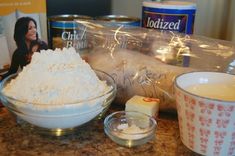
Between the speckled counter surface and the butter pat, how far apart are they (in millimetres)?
31

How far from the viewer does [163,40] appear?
637 millimetres

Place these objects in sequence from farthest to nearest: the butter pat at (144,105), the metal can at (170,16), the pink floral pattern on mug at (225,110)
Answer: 1. the metal can at (170,16)
2. the butter pat at (144,105)
3. the pink floral pattern on mug at (225,110)

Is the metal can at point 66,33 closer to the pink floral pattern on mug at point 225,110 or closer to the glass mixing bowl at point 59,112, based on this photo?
the glass mixing bowl at point 59,112

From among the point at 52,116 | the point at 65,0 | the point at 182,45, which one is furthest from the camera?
the point at 65,0

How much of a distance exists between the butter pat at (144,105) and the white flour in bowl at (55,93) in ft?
0.19

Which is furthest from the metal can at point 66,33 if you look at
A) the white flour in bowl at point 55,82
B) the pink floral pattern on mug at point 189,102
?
the pink floral pattern on mug at point 189,102

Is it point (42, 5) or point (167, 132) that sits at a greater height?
point (42, 5)

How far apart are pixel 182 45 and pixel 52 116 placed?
0.90 ft

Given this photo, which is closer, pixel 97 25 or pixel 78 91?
pixel 78 91

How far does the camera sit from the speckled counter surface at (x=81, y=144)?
1.60ft

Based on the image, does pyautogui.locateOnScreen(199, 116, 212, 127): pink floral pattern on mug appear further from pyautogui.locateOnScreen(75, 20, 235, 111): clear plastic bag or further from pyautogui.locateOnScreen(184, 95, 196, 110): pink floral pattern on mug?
pyautogui.locateOnScreen(75, 20, 235, 111): clear plastic bag

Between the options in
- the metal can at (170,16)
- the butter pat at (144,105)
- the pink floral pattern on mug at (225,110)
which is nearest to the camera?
the pink floral pattern on mug at (225,110)

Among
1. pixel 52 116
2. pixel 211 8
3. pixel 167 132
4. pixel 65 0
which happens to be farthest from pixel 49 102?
pixel 211 8

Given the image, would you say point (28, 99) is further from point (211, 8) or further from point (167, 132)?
point (211, 8)
